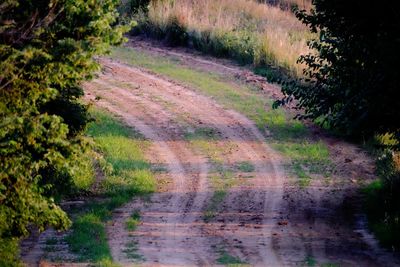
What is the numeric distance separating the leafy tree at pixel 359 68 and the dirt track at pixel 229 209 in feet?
5.85

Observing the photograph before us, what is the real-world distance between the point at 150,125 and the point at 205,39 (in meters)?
8.98

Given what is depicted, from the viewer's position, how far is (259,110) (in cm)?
2044

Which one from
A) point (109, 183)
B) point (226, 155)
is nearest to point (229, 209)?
point (109, 183)

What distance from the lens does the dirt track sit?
1159 centimetres

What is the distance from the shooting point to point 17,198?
9508mm

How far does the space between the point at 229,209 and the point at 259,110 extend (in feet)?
23.0

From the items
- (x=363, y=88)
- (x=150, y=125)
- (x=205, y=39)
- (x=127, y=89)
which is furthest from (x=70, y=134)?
(x=205, y=39)

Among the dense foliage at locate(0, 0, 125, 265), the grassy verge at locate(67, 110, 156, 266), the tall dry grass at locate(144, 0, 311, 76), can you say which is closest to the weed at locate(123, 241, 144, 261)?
the grassy verge at locate(67, 110, 156, 266)

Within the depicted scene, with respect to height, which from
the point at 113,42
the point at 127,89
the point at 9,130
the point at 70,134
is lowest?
the point at 127,89

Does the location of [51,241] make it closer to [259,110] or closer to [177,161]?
[177,161]

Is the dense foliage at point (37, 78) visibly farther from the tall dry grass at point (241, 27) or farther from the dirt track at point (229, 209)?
the tall dry grass at point (241, 27)

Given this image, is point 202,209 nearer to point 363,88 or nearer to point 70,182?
point 70,182

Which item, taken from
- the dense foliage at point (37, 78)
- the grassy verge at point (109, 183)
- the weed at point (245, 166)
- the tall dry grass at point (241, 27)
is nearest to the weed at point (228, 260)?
the grassy verge at point (109, 183)

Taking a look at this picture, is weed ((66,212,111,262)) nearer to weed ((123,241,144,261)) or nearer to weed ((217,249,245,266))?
weed ((123,241,144,261))
